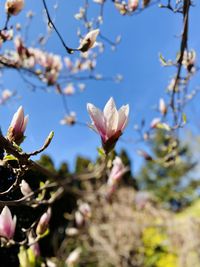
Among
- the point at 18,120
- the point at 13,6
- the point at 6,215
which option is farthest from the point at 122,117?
the point at 13,6

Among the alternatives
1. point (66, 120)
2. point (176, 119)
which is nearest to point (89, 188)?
point (66, 120)

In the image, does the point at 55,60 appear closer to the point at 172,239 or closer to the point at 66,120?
the point at 66,120

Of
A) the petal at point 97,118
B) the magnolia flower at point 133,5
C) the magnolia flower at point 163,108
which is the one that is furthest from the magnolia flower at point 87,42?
the magnolia flower at point 163,108

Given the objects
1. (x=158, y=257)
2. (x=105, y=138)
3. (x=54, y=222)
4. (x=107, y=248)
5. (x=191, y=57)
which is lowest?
(x=158, y=257)

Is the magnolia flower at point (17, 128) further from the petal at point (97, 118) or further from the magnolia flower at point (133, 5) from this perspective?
the magnolia flower at point (133, 5)

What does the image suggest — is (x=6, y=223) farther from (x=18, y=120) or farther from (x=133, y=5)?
(x=133, y=5)

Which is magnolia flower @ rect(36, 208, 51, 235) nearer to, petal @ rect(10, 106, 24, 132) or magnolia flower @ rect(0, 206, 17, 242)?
magnolia flower @ rect(0, 206, 17, 242)

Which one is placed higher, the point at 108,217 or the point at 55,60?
the point at 55,60
